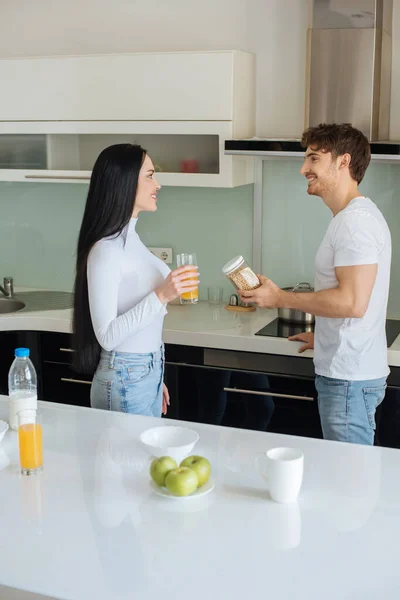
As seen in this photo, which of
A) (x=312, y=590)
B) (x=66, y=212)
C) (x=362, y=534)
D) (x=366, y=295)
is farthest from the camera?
(x=66, y=212)

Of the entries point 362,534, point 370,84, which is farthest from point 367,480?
point 370,84

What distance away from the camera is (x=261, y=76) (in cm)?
350

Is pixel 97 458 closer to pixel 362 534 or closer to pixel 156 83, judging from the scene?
pixel 362 534

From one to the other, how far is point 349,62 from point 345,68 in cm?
3

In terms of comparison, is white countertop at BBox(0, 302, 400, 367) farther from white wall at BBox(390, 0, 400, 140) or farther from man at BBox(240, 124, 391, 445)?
white wall at BBox(390, 0, 400, 140)

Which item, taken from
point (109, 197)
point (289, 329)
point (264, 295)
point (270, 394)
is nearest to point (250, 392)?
point (270, 394)

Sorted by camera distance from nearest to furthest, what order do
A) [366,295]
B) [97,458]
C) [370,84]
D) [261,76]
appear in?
[97,458], [366,295], [370,84], [261,76]

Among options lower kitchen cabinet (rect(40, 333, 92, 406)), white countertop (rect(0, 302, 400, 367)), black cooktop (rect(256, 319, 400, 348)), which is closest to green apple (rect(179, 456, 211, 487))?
white countertop (rect(0, 302, 400, 367))

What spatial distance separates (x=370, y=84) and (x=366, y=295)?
105 centimetres

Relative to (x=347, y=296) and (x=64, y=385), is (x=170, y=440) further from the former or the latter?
(x=64, y=385)

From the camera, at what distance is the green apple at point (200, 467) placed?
5.53 ft

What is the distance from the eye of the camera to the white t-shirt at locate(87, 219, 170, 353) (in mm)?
2289

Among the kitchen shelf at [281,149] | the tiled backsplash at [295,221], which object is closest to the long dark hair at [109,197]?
the kitchen shelf at [281,149]

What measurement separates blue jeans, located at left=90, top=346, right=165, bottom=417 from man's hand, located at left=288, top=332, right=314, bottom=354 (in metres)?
0.70
